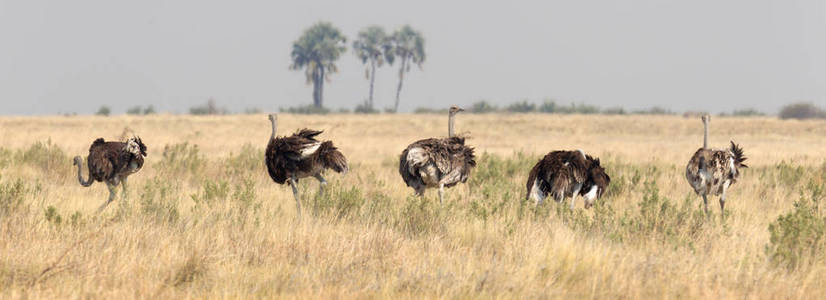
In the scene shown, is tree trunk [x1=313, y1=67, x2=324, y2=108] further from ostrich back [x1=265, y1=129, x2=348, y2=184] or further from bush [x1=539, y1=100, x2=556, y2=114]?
ostrich back [x1=265, y1=129, x2=348, y2=184]

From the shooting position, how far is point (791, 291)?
22.6 ft

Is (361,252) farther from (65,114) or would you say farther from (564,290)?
(65,114)

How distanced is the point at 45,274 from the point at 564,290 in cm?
395

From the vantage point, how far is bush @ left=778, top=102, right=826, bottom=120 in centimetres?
6147

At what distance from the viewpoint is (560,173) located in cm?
1034

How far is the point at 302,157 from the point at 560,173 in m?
3.32

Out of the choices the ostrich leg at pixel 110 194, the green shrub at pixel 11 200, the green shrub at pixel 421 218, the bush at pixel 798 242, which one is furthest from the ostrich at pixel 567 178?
the green shrub at pixel 11 200

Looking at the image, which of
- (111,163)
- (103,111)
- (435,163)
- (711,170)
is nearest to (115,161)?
(111,163)

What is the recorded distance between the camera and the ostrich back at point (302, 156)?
11367 mm

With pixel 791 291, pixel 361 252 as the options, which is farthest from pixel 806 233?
pixel 361 252

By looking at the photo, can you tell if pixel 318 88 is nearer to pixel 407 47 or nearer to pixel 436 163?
pixel 407 47

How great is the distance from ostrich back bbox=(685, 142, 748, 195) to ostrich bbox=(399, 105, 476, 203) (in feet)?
9.55

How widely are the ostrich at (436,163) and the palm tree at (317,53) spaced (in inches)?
3105


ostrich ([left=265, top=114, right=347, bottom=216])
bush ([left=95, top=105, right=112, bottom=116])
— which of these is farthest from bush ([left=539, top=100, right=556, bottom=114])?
ostrich ([left=265, top=114, right=347, bottom=216])
